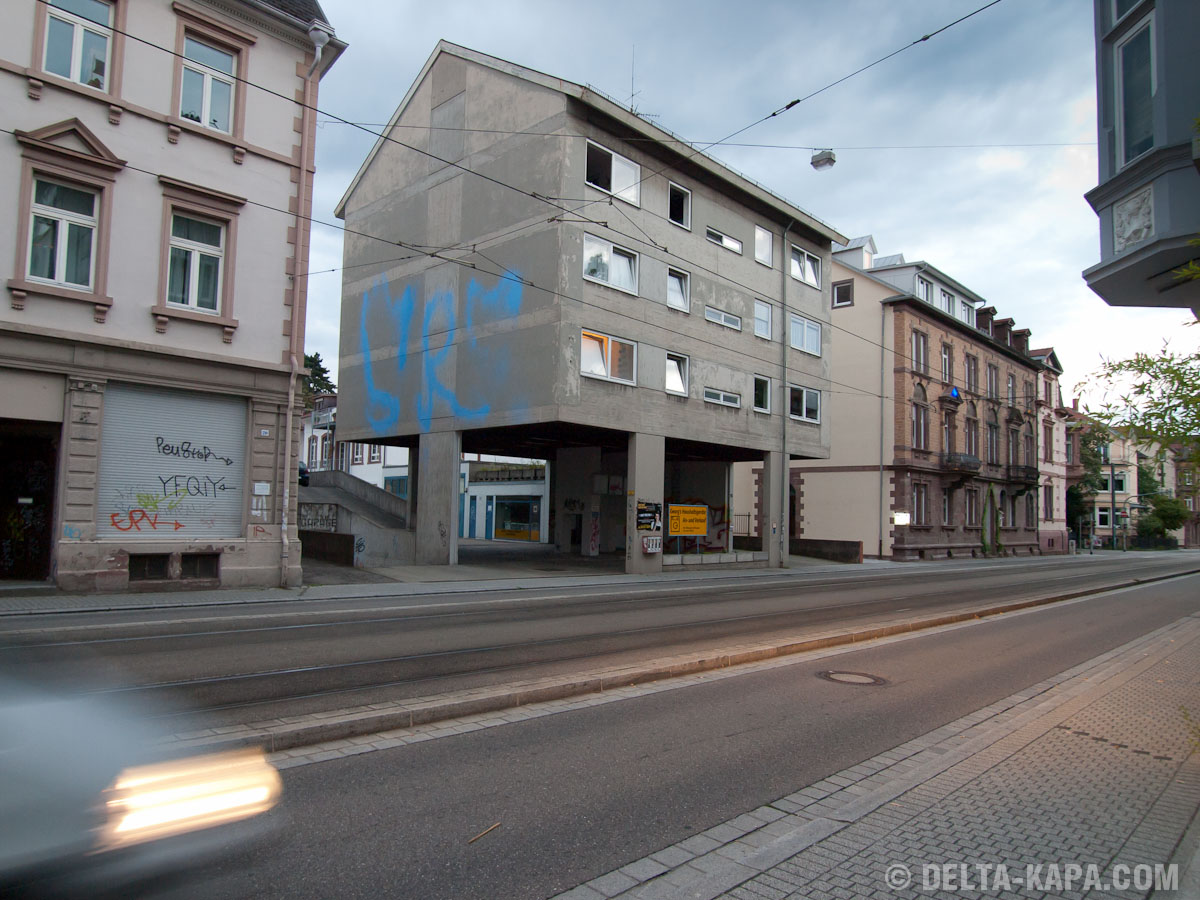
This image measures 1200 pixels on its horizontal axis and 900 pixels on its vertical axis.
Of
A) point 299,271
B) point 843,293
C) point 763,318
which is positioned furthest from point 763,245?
point 299,271

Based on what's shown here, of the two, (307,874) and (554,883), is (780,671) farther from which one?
(307,874)

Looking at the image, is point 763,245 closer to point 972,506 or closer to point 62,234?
point 62,234

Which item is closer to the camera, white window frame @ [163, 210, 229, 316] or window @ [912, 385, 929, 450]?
white window frame @ [163, 210, 229, 316]

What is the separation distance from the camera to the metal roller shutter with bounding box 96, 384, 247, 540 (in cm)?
1566

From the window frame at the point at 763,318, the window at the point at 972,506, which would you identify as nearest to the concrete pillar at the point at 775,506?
the window frame at the point at 763,318

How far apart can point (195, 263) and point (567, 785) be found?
15.9 m

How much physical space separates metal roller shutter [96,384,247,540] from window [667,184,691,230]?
626 inches

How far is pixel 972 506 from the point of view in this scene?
47219mm

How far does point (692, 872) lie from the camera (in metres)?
3.91

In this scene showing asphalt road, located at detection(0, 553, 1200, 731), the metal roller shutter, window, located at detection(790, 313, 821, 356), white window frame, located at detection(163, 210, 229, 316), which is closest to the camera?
asphalt road, located at detection(0, 553, 1200, 731)

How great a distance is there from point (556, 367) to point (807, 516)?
80.2 feet

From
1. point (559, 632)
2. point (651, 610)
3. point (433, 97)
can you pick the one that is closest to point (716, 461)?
point (433, 97)

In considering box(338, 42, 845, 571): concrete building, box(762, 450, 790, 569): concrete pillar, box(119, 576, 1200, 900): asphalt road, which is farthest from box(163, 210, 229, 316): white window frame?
box(762, 450, 790, 569): concrete pillar

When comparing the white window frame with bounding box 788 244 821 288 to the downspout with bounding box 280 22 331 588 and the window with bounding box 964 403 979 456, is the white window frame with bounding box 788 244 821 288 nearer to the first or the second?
the window with bounding box 964 403 979 456
